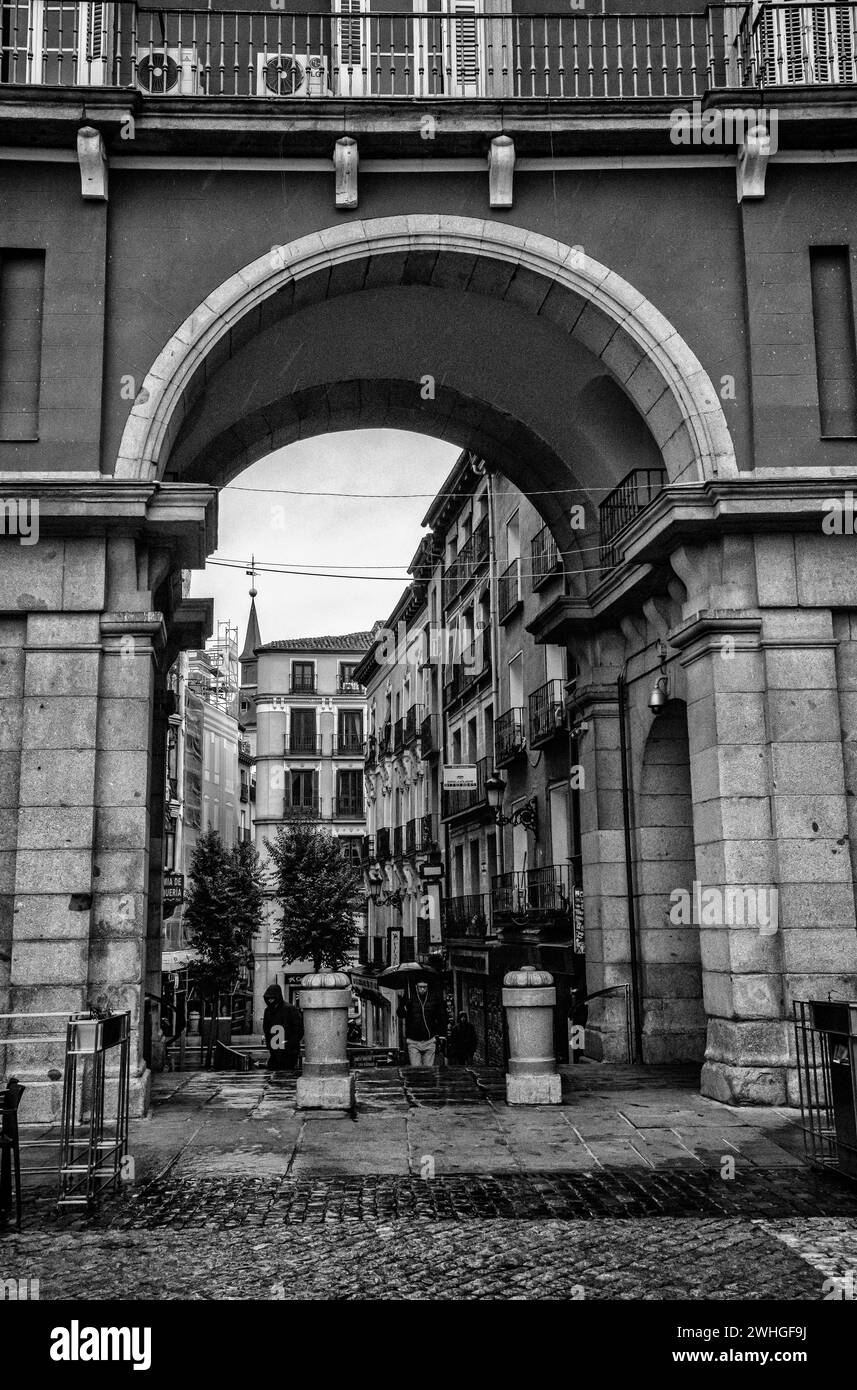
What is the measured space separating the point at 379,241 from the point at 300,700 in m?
53.3

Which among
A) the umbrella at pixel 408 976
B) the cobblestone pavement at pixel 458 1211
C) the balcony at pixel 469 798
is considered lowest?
the cobblestone pavement at pixel 458 1211

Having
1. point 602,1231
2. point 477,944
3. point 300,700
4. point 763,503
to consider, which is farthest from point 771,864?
point 300,700

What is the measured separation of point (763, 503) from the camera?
42.9ft

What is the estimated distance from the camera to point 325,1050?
12.7 metres

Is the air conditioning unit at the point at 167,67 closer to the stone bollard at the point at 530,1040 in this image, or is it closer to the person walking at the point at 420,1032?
the stone bollard at the point at 530,1040

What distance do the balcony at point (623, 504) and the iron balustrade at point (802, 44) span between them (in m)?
4.51

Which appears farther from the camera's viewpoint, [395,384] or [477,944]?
[477,944]

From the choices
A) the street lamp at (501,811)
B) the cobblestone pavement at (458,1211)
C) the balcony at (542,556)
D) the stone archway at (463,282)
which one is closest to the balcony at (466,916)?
the street lamp at (501,811)

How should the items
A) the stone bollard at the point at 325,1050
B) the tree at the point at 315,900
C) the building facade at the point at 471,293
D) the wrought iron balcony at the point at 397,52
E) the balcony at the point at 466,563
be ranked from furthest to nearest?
the tree at the point at 315,900, the balcony at the point at 466,563, the wrought iron balcony at the point at 397,52, the building facade at the point at 471,293, the stone bollard at the point at 325,1050

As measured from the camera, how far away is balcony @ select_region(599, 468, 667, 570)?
1638 centimetres

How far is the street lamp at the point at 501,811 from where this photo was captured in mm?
25766

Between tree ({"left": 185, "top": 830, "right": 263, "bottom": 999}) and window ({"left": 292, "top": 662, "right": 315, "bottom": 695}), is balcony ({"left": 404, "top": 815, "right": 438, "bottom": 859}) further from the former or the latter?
window ({"left": 292, "top": 662, "right": 315, "bottom": 695})
